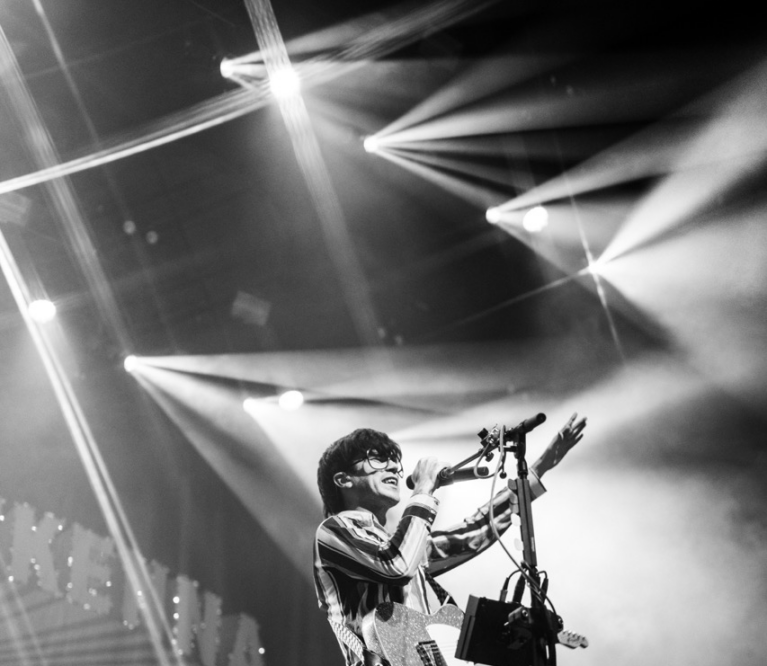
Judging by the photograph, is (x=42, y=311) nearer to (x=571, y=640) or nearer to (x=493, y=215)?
(x=493, y=215)

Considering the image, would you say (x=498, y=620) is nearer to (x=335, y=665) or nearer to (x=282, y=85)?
(x=282, y=85)

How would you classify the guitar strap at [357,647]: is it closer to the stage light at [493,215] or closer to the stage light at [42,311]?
the stage light at [493,215]

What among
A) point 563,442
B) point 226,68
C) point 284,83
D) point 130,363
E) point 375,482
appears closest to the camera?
point 563,442

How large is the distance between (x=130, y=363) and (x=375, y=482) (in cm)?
410

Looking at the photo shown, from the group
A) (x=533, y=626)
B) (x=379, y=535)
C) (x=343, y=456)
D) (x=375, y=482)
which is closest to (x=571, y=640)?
(x=533, y=626)

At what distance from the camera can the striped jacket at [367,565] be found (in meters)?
2.28

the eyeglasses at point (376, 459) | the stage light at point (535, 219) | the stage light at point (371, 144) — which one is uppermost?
the stage light at point (371, 144)

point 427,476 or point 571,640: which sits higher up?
point 427,476

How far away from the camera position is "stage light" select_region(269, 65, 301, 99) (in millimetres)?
4734

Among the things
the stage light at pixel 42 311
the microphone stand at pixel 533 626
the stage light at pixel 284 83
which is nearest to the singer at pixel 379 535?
the microphone stand at pixel 533 626

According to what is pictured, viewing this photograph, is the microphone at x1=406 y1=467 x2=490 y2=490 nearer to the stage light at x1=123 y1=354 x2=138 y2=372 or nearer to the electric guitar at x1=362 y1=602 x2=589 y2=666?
the electric guitar at x1=362 y1=602 x2=589 y2=666

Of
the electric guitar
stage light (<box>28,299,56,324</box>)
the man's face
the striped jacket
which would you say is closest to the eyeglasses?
the man's face

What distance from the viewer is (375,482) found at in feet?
8.87

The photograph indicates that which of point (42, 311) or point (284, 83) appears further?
point (42, 311)
